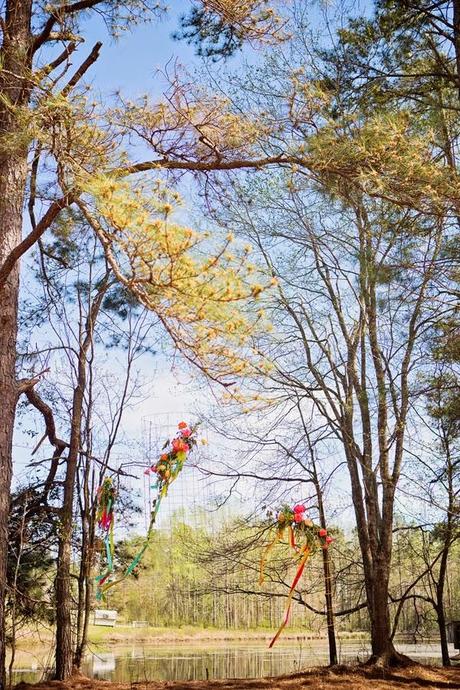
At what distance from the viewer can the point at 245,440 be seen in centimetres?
823

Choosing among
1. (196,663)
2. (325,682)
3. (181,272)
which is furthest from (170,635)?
(181,272)

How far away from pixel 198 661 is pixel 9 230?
27.9 ft

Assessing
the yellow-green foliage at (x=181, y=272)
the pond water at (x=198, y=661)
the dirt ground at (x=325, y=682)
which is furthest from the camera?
the pond water at (x=198, y=661)

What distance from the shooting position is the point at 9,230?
15.8ft

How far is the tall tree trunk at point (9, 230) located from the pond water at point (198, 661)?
3.68 meters

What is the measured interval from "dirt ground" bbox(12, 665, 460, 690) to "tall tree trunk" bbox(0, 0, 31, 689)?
175 centimetres

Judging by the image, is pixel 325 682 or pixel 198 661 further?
pixel 198 661

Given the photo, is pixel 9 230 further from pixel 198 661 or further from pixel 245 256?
pixel 198 661

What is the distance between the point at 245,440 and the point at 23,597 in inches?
116

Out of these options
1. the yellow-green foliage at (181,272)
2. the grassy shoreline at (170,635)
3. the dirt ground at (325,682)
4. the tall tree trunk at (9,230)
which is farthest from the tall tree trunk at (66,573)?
the grassy shoreline at (170,635)

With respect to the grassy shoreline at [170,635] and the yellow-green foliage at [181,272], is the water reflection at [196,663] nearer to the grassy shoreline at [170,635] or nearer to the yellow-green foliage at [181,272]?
the grassy shoreline at [170,635]

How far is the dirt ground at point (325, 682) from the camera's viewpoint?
604cm

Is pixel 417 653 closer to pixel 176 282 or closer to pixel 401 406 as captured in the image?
pixel 401 406

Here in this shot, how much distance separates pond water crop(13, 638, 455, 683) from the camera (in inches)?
350
